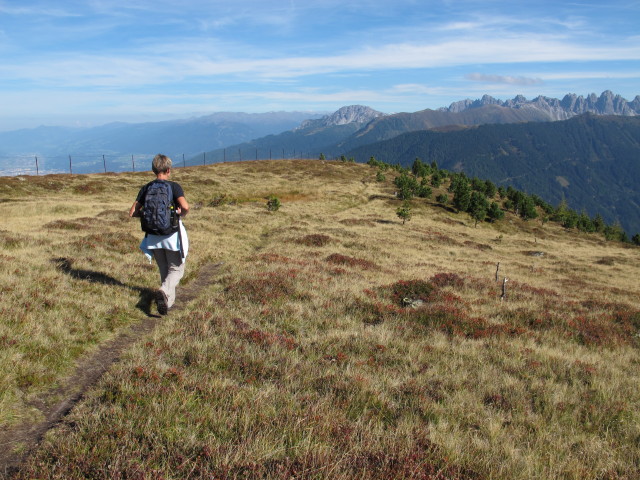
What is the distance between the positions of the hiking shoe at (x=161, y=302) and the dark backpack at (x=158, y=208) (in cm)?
167

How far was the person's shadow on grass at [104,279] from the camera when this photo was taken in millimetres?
10797

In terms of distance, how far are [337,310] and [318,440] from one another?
6.83m

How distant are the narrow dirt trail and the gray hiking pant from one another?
2.58 feet

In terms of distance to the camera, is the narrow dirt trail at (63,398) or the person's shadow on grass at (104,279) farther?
the person's shadow on grass at (104,279)

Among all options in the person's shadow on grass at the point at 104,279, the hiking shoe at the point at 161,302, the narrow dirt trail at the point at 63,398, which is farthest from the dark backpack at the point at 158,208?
the person's shadow on grass at the point at 104,279

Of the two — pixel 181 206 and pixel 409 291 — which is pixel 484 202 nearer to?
Result: pixel 409 291

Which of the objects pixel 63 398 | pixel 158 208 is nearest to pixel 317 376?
pixel 63 398

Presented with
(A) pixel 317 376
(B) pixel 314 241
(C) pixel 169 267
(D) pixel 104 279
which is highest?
(C) pixel 169 267

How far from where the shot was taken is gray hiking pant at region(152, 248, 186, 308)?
9805mm

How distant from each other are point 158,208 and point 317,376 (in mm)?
5473

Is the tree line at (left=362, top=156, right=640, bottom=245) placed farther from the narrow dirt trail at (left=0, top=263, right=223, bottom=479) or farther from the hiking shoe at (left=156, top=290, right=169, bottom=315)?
the narrow dirt trail at (left=0, top=263, right=223, bottom=479)

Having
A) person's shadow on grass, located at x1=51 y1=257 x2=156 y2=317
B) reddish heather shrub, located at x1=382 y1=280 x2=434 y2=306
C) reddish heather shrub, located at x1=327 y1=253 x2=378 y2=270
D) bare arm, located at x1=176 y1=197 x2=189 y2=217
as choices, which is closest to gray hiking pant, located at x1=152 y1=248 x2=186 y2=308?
person's shadow on grass, located at x1=51 y1=257 x2=156 y2=317

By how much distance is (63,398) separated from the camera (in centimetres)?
571

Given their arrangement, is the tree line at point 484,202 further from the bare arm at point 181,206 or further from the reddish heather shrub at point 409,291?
the bare arm at point 181,206
